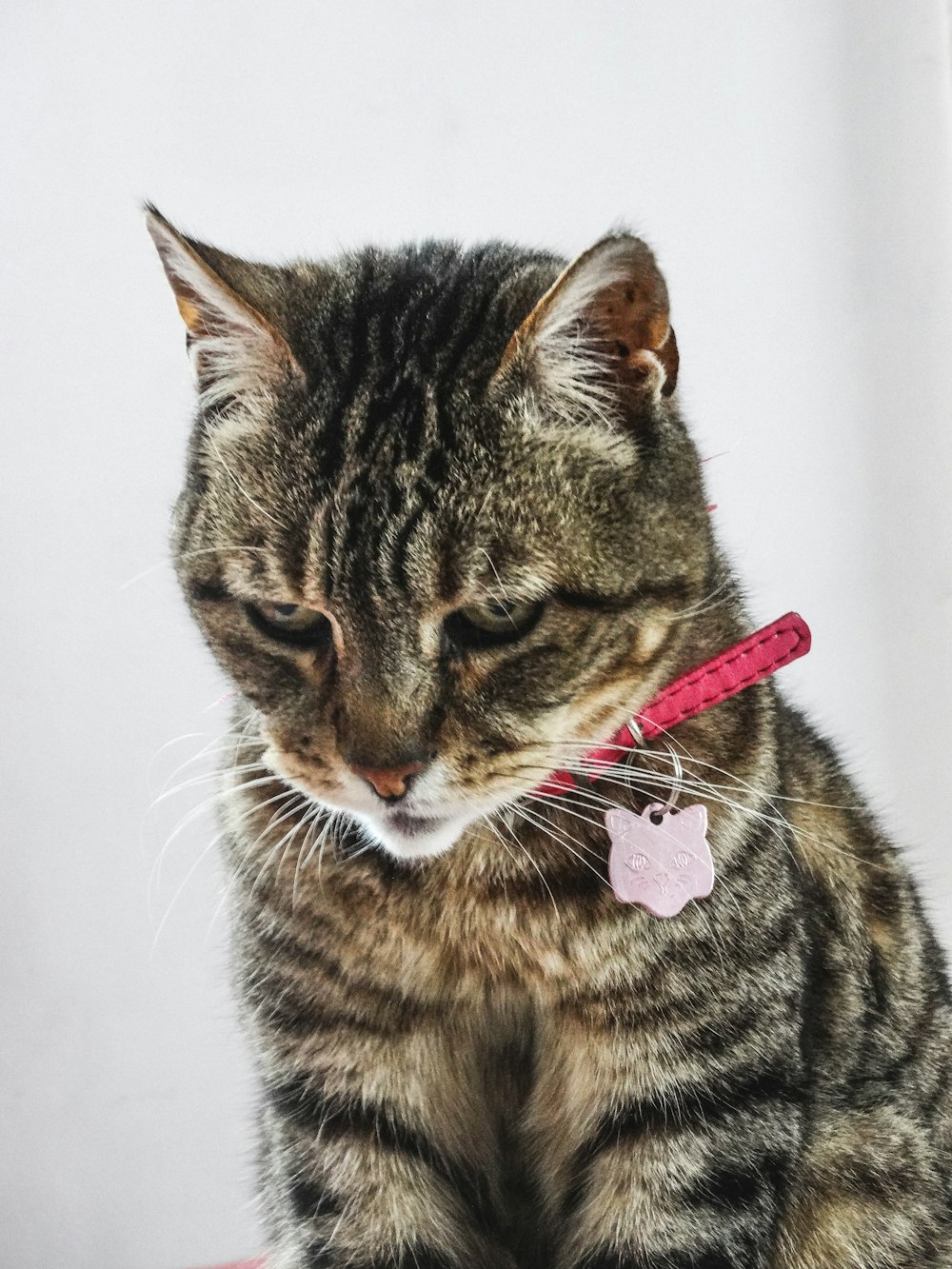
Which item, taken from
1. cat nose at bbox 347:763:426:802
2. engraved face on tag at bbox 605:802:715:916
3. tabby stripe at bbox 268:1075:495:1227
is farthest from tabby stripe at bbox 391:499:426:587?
tabby stripe at bbox 268:1075:495:1227

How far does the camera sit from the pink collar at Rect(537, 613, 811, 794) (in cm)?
71

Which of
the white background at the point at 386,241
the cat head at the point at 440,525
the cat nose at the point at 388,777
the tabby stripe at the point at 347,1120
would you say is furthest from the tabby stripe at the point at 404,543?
the white background at the point at 386,241

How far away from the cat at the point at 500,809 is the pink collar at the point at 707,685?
11mm

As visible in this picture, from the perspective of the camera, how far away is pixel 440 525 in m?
0.65

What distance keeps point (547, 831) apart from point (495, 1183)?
0.27 metres

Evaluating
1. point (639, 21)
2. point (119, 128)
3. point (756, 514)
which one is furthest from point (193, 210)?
point (756, 514)

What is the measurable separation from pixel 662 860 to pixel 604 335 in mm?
311

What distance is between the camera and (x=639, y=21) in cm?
113

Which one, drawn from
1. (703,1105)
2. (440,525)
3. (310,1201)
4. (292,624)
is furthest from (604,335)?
(310,1201)

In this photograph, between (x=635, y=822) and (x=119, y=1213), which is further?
(x=119, y=1213)

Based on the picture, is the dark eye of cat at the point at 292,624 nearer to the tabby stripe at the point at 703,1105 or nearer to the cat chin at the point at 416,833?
the cat chin at the point at 416,833

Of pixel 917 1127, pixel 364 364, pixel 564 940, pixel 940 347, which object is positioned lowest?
pixel 917 1127

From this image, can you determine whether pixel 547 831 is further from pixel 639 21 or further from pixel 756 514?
pixel 639 21

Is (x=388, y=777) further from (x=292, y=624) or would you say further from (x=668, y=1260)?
(x=668, y=1260)
